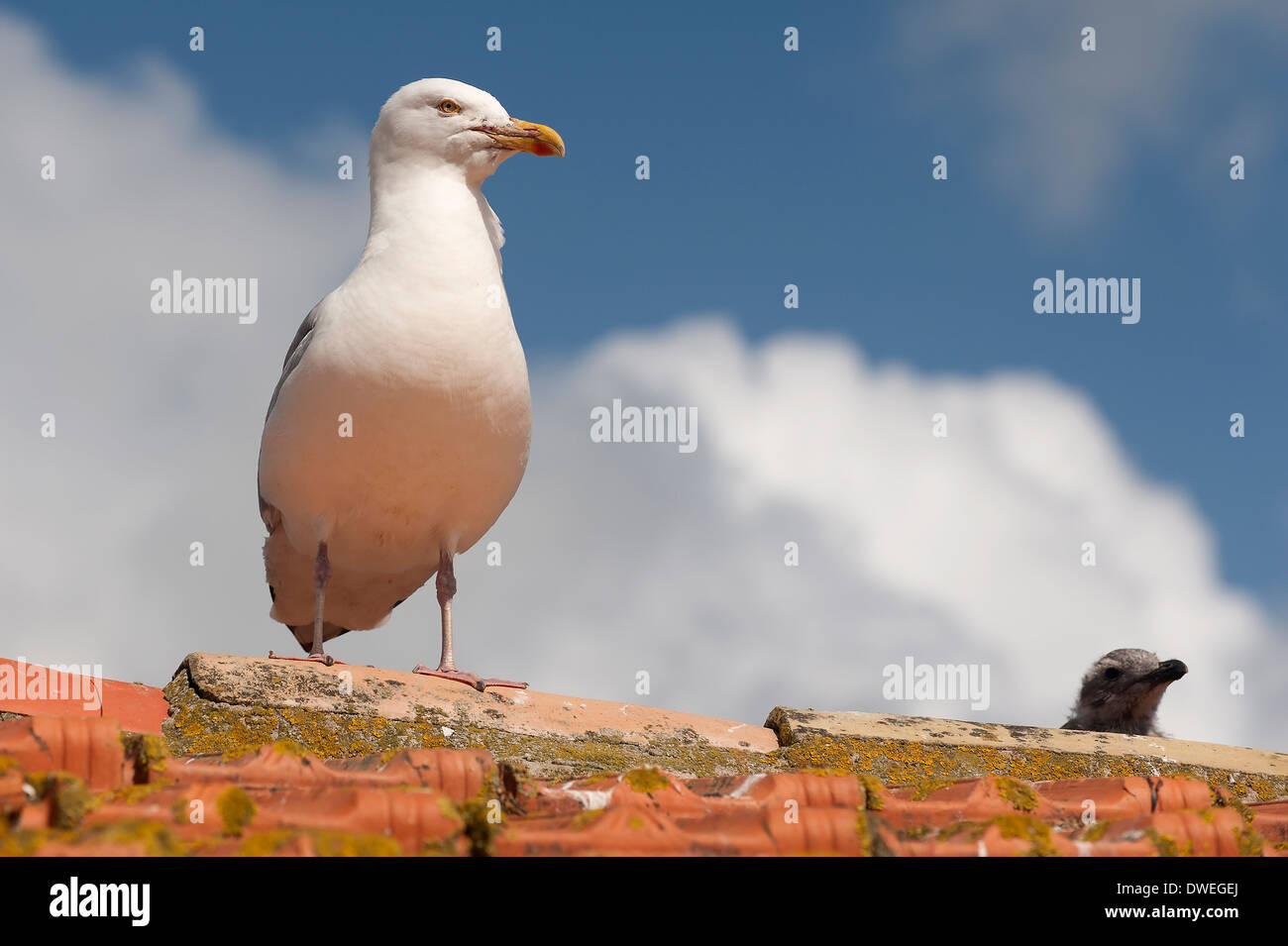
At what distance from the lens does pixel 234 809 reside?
2623mm

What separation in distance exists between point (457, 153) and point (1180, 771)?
16.1 ft

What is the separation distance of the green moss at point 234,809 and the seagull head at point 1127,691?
816 cm

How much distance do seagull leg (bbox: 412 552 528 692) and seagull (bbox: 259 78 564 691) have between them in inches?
0.4

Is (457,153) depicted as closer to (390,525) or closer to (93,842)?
(390,525)

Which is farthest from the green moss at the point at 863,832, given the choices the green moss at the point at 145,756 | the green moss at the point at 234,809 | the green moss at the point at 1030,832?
the green moss at the point at 145,756

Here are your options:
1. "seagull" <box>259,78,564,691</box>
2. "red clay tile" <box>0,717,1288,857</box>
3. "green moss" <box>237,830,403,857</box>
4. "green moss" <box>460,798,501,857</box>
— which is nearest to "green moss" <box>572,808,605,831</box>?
"red clay tile" <box>0,717,1288,857</box>

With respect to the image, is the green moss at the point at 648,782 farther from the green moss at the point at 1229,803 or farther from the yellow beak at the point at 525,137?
the yellow beak at the point at 525,137

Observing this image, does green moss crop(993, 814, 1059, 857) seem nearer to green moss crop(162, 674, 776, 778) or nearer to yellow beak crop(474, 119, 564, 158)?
green moss crop(162, 674, 776, 778)

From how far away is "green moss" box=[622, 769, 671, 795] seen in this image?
3.26 m

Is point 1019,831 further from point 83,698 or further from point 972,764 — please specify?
point 83,698

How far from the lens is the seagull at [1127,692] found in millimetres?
9414

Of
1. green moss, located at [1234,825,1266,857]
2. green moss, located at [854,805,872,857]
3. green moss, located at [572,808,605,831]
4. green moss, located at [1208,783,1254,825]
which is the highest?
green moss, located at [572,808,605,831]

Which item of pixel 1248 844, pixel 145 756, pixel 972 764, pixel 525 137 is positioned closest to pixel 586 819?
pixel 145 756
